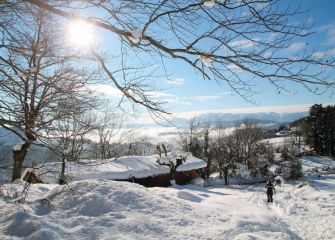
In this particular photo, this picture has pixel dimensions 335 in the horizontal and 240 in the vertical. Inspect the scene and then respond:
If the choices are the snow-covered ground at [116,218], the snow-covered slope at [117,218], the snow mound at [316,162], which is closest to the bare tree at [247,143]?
the snow mound at [316,162]

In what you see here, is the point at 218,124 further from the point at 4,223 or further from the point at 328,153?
the point at 4,223

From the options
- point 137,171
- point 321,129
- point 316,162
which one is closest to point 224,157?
point 316,162

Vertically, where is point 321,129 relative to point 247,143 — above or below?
above

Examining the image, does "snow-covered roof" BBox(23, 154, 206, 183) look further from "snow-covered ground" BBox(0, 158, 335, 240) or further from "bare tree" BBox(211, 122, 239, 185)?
"bare tree" BBox(211, 122, 239, 185)

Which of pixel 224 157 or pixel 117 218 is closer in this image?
pixel 117 218

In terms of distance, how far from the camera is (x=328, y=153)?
71.3 m

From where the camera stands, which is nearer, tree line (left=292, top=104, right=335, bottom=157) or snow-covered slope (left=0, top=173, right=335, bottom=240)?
A: snow-covered slope (left=0, top=173, right=335, bottom=240)

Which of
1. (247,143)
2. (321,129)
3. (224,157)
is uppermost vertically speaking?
(321,129)

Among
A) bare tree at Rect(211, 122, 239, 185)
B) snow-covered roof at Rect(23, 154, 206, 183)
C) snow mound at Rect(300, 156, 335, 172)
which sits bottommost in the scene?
snow mound at Rect(300, 156, 335, 172)

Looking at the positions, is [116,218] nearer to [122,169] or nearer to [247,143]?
[122,169]

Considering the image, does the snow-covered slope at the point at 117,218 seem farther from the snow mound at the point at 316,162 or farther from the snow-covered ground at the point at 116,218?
the snow mound at the point at 316,162

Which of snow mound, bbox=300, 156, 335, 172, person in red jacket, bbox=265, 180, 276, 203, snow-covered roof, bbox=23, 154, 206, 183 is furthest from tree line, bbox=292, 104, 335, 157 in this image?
person in red jacket, bbox=265, 180, 276, 203

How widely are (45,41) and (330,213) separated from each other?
16.8 metres

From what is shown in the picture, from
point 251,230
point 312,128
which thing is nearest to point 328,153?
point 312,128
